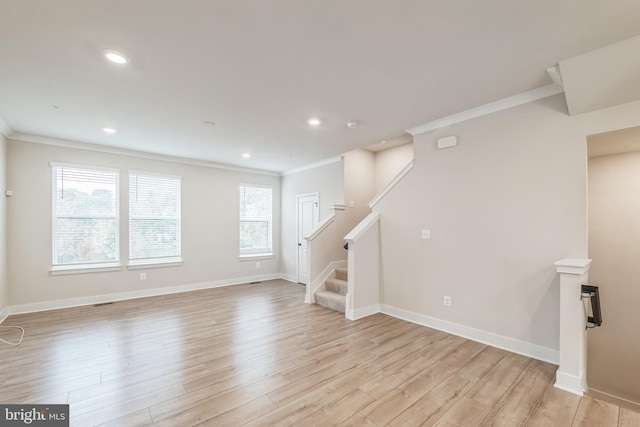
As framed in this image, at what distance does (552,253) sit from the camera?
2.74m

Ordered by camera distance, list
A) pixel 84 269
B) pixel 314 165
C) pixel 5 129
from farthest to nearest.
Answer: pixel 314 165, pixel 84 269, pixel 5 129

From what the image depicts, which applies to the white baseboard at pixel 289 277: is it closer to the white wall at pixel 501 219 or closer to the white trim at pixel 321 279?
the white trim at pixel 321 279

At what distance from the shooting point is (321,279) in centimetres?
512

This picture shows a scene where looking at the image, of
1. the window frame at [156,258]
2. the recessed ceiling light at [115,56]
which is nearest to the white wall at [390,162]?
the window frame at [156,258]

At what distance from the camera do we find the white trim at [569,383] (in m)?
2.26

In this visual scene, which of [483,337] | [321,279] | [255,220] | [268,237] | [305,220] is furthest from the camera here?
[268,237]

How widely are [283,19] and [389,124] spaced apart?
89.0 inches

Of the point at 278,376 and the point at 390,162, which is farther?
the point at 390,162

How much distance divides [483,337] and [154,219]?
576 cm

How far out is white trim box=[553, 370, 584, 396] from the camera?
226 centimetres

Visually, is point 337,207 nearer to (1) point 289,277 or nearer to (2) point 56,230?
(1) point 289,277

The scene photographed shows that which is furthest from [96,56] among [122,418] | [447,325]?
[447,325]

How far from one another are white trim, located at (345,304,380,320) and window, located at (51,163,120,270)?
14.0 ft

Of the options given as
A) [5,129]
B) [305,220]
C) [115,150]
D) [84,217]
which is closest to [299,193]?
[305,220]
